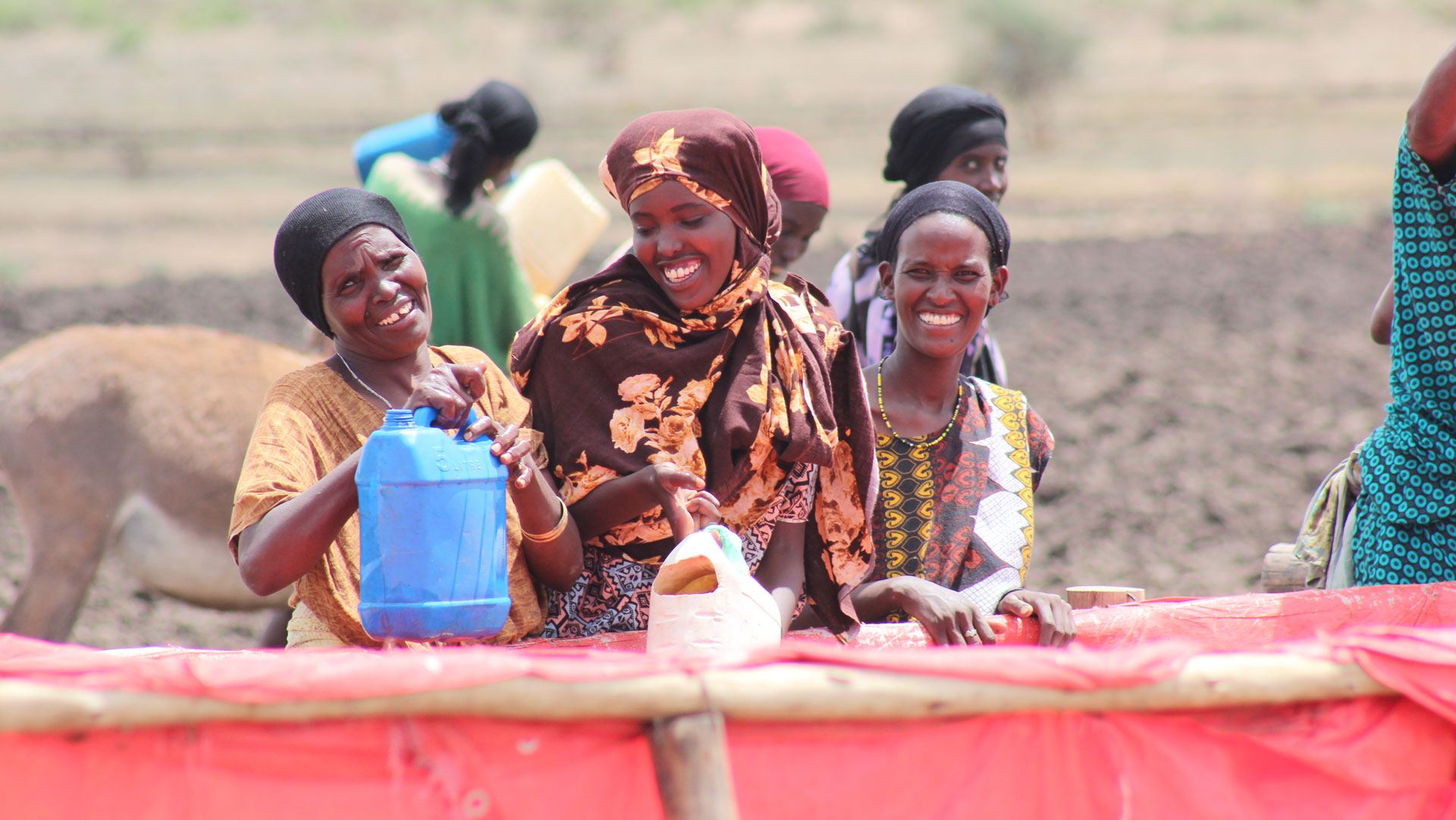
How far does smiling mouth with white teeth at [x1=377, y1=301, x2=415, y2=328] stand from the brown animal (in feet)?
9.13

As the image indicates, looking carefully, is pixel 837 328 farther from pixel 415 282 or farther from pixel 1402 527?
pixel 1402 527

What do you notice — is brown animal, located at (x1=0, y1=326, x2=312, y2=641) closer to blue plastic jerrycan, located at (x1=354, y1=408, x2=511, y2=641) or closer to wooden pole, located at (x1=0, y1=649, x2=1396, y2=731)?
blue plastic jerrycan, located at (x1=354, y1=408, x2=511, y2=641)

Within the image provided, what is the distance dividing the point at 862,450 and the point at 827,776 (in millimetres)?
1035

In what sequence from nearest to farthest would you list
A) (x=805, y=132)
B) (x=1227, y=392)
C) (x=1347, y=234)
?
(x=1227, y=392) → (x=1347, y=234) → (x=805, y=132)

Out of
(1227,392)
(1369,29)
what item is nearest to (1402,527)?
(1227,392)

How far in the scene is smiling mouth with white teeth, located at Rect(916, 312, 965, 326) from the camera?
3.19 meters

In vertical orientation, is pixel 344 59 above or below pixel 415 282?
above

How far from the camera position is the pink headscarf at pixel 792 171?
162 inches

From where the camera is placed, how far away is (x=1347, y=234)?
15180 millimetres

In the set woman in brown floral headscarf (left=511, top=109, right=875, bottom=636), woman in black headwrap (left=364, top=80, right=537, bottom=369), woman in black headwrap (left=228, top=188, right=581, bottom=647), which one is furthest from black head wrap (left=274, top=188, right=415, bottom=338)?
woman in black headwrap (left=364, top=80, right=537, bottom=369)

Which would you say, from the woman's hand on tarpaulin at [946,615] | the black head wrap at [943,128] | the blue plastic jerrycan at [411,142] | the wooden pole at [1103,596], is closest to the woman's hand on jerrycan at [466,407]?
the woman's hand on tarpaulin at [946,615]

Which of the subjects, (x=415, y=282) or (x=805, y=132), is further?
(x=805, y=132)

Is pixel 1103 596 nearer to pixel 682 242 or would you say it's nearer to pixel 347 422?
pixel 682 242

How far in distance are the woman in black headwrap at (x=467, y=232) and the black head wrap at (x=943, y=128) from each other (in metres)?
1.40
